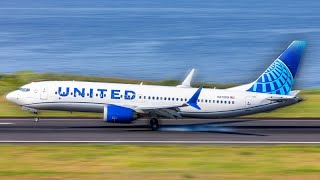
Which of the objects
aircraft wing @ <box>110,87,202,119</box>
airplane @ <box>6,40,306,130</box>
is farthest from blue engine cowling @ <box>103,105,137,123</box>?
aircraft wing @ <box>110,87,202,119</box>

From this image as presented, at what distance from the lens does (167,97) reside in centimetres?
5344

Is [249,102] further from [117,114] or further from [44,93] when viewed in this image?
[44,93]

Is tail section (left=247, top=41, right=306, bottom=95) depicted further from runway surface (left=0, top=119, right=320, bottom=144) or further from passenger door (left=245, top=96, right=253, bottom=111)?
runway surface (left=0, top=119, right=320, bottom=144)

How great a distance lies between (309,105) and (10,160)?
37590mm

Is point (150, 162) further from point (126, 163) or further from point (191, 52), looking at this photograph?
point (191, 52)

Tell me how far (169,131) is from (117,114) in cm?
393

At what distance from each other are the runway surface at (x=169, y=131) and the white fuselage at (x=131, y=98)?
52.1 inches

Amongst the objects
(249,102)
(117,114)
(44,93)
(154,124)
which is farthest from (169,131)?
(44,93)

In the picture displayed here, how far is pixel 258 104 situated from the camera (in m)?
54.1

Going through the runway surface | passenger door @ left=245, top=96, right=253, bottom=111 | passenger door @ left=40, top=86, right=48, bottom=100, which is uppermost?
passenger door @ left=40, top=86, right=48, bottom=100

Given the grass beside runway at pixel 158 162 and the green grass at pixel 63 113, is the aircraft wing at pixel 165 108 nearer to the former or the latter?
the grass beside runway at pixel 158 162

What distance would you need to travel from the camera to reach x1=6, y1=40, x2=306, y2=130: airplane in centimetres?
5247

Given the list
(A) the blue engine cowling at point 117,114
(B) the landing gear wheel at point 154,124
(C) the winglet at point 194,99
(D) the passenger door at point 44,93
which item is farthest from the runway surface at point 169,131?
(D) the passenger door at point 44,93

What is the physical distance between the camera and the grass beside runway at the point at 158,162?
108 ft
